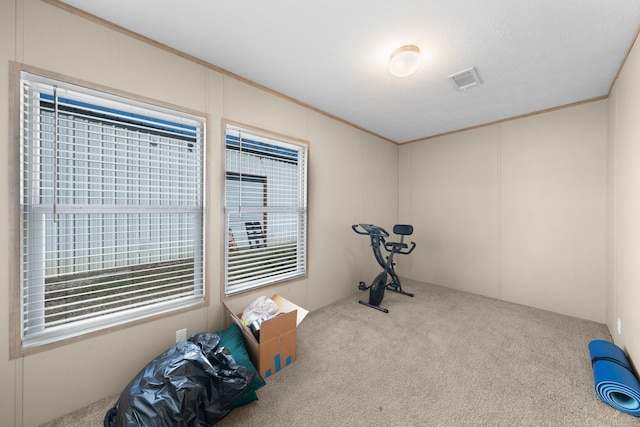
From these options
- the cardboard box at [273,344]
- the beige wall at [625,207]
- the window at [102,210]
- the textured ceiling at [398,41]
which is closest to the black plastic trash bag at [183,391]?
the cardboard box at [273,344]

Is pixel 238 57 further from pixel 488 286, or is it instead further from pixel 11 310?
pixel 488 286

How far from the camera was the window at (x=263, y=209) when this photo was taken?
8.17 ft

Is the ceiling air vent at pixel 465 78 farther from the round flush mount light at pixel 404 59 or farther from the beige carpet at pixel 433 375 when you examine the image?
the beige carpet at pixel 433 375

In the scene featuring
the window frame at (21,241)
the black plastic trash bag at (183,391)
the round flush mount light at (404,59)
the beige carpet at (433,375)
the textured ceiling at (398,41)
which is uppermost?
the textured ceiling at (398,41)

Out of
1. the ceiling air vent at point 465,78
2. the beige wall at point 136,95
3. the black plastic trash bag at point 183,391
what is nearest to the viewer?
the black plastic trash bag at point 183,391

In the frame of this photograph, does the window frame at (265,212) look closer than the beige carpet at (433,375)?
No

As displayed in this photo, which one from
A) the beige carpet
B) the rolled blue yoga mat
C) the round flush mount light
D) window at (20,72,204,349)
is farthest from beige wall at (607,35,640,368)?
window at (20,72,204,349)

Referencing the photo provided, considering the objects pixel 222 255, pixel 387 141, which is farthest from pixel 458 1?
pixel 387 141

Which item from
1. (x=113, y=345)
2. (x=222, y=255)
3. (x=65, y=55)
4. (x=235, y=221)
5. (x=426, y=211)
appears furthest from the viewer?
(x=426, y=211)

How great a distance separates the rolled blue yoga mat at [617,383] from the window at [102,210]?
310 centimetres

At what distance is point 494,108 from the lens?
3164 mm

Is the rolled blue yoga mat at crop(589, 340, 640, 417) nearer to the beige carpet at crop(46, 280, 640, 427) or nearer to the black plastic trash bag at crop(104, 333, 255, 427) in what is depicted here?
the beige carpet at crop(46, 280, 640, 427)

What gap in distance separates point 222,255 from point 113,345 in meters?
0.97

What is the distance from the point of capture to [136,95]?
1889 mm
